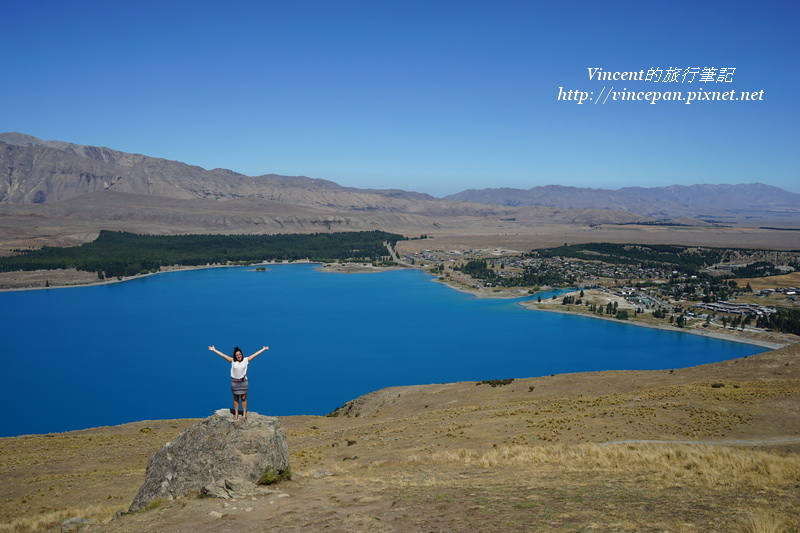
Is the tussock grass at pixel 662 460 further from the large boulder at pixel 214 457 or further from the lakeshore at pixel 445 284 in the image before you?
the lakeshore at pixel 445 284

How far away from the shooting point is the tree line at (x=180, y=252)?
126 meters

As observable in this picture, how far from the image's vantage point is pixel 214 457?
494 inches

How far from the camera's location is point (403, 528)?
969 centimetres

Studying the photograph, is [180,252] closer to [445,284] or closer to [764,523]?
[445,284]

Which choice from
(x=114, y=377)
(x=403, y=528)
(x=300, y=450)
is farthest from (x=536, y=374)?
(x=403, y=528)

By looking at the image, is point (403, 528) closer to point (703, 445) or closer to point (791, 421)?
point (703, 445)

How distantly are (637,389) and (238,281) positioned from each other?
107 m

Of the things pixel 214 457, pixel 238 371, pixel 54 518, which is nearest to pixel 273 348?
pixel 54 518

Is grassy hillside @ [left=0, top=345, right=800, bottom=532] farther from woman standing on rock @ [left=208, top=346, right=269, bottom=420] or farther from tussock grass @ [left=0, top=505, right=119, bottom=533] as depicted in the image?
woman standing on rock @ [left=208, top=346, right=269, bottom=420]

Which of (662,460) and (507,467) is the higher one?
(662,460)

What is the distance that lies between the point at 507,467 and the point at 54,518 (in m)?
12.0

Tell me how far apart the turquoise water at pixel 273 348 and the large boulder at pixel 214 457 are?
3386 centimetres

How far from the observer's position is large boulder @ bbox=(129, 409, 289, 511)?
1238cm

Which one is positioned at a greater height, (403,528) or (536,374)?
(403,528)
